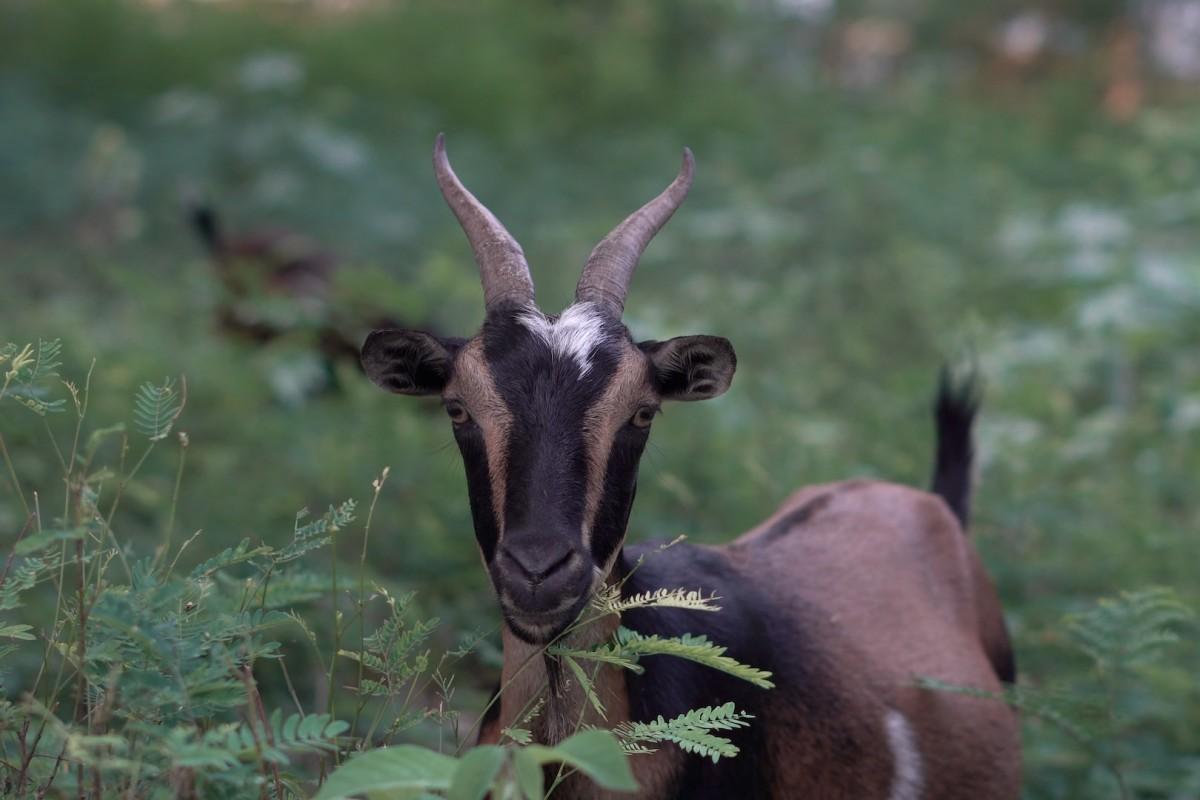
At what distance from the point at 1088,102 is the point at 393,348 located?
1678 cm

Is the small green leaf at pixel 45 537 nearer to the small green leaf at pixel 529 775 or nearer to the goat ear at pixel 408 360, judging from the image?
the small green leaf at pixel 529 775

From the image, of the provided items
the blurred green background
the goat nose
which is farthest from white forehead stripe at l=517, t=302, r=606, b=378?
the blurred green background

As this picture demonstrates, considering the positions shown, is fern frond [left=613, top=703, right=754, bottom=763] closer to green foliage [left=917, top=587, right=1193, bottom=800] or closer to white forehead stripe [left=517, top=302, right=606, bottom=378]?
white forehead stripe [left=517, top=302, right=606, bottom=378]

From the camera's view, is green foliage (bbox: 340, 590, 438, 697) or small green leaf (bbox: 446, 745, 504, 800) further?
green foliage (bbox: 340, 590, 438, 697)

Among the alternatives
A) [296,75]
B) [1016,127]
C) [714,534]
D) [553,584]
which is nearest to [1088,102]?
[1016,127]

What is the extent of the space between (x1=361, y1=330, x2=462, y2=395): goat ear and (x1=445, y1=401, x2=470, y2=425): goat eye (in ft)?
0.45

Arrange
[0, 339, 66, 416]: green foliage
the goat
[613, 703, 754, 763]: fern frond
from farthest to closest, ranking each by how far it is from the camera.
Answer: the goat
[0, 339, 66, 416]: green foliage
[613, 703, 754, 763]: fern frond

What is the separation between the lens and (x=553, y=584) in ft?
9.75

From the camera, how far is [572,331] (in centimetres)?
339

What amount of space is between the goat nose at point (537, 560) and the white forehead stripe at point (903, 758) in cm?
153

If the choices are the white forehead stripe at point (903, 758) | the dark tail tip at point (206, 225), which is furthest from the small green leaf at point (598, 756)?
the dark tail tip at point (206, 225)

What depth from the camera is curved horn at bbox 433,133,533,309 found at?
3586 mm

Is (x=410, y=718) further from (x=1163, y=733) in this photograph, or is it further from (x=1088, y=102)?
(x=1088, y=102)

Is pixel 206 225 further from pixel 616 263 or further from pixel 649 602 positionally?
pixel 649 602
